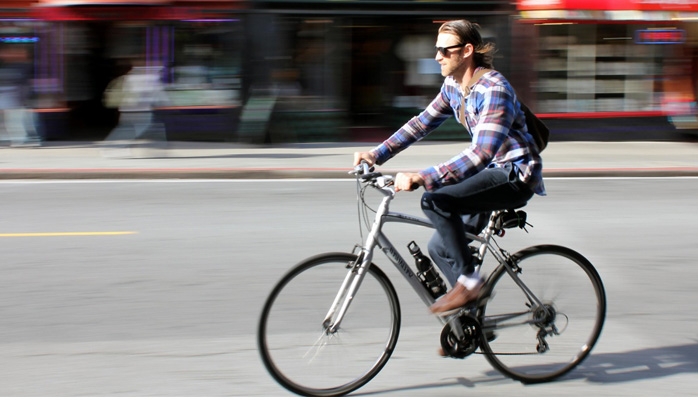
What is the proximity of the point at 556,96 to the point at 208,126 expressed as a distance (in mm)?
6544

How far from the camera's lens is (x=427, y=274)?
4273mm

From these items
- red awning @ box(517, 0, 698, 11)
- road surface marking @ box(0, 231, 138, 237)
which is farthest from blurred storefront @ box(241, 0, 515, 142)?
road surface marking @ box(0, 231, 138, 237)

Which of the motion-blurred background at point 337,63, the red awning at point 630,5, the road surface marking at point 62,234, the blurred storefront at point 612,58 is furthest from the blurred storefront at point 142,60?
the road surface marking at point 62,234

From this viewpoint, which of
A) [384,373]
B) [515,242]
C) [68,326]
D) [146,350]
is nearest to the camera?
[384,373]

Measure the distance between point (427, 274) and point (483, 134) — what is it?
2.37 feet

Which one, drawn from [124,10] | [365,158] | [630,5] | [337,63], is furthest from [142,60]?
[365,158]

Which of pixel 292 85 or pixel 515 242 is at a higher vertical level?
pixel 292 85

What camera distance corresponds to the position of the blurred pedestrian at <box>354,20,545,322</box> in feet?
13.1

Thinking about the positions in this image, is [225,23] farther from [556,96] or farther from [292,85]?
[556,96]

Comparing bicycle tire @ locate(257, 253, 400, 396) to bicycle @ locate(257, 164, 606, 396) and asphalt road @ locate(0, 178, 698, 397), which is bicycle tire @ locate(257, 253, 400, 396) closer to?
bicycle @ locate(257, 164, 606, 396)

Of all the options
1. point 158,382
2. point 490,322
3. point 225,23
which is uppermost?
point 225,23

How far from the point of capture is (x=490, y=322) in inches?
173

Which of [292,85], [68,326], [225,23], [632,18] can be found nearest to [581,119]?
[632,18]

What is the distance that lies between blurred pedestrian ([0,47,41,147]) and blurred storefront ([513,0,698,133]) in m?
8.78
